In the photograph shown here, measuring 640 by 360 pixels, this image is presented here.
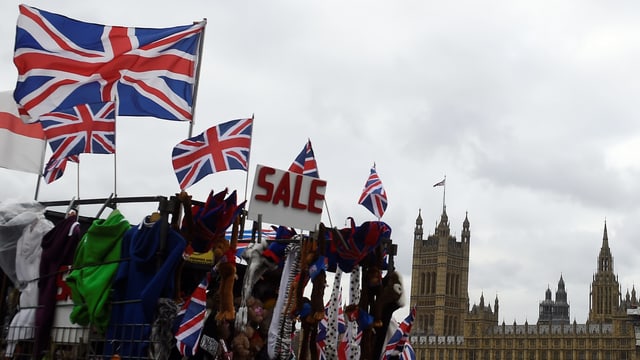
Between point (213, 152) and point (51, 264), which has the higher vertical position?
point (213, 152)

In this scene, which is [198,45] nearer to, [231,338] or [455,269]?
[231,338]

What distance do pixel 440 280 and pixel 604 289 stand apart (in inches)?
735

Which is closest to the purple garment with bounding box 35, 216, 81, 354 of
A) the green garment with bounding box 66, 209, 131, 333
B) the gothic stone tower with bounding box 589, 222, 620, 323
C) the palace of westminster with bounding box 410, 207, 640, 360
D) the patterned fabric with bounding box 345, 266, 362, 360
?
the green garment with bounding box 66, 209, 131, 333

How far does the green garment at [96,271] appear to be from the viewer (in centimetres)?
712

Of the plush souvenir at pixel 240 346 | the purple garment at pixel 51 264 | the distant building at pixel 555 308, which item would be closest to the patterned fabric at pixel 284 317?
the plush souvenir at pixel 240 346

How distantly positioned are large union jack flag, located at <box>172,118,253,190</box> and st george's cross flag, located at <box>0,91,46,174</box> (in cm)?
245

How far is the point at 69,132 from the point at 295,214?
8.60 feet

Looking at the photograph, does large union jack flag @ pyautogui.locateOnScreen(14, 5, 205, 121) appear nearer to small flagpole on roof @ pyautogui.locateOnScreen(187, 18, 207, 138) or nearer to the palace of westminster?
small flagpole on roof @ pyautogui.locateOnScreen(187, 18, 207, 138)

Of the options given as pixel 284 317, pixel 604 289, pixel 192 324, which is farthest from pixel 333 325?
pixel 604 289

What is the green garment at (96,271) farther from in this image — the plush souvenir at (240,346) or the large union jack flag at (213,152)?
the large union jack flag at (213,152)

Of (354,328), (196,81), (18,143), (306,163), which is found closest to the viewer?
(354,328)

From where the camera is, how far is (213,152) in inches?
365

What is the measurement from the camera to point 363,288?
8.16m

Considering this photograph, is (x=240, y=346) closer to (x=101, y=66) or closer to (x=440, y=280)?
(x=101, y=66)
